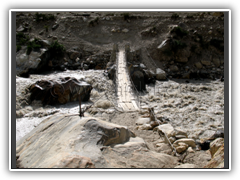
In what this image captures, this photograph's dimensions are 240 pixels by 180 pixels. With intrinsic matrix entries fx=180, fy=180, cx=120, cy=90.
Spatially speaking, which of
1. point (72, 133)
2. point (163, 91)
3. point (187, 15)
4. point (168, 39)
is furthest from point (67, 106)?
point (187, 15)

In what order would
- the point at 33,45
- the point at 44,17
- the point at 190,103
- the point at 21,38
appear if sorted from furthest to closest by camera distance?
the point at 44,17, the point at 21,38, the point at 33,45, the point at 190,103

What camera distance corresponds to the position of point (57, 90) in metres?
→ 7.95

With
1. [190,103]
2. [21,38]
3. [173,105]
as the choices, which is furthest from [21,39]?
[190,103]

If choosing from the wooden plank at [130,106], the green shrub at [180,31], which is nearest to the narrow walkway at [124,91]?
the wooden plank at [130,106]

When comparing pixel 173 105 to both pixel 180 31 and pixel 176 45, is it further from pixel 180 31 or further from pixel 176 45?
pixel 180 31

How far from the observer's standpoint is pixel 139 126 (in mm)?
4555

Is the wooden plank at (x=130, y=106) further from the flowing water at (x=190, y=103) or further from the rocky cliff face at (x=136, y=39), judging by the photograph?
the rocky cliff face at (x=136, y=39)

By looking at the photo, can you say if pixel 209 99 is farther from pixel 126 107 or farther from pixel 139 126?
pixel 139 126

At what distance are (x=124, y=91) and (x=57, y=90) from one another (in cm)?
296

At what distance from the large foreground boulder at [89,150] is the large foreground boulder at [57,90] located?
5.04 meters

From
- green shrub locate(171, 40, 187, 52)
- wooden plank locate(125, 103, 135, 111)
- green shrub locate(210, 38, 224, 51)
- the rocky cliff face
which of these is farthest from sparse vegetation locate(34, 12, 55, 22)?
wooden plank locate(125, 103, 135, 111)

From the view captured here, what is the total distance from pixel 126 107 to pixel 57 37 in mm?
14344

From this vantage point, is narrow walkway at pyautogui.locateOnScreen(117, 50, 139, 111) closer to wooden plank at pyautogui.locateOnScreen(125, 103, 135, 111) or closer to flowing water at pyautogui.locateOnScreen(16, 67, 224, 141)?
wooden plank at pyautogui.locateOnScreen(125, 103, 135, 111)

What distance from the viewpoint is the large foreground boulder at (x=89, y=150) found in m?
1.99
